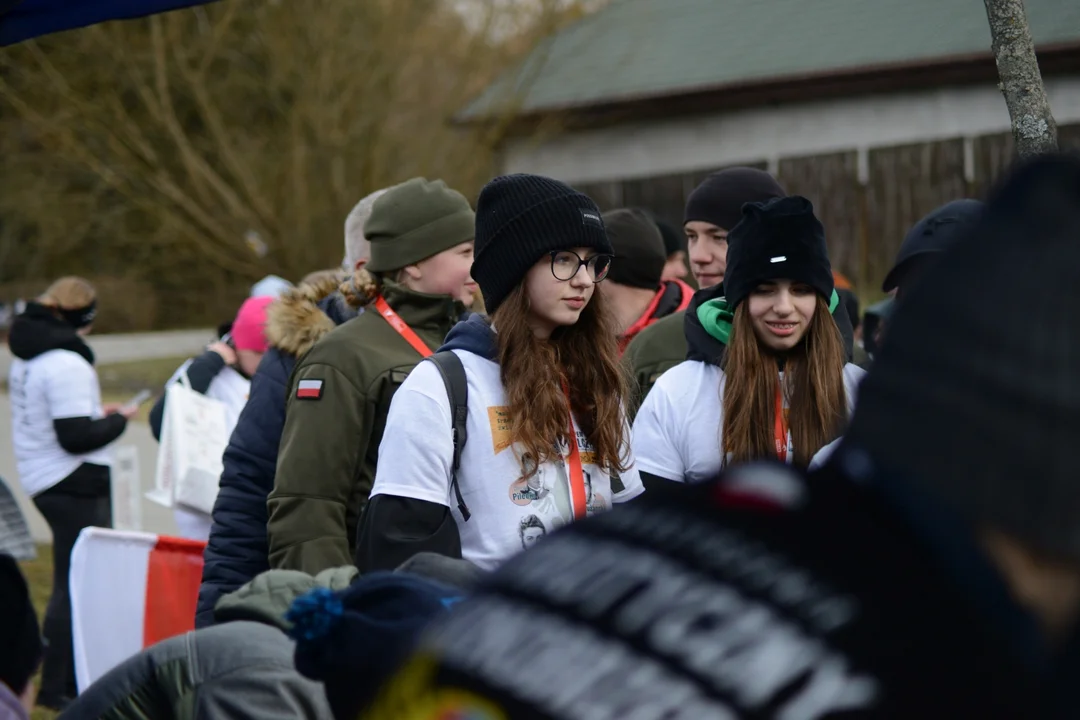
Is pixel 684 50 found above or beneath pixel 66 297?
above

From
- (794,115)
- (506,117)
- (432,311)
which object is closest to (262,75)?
(506,117)

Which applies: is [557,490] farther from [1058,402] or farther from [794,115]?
[794,115]

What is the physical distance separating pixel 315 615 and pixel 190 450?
164 inches

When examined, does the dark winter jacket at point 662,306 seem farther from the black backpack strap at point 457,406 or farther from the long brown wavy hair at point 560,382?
the black backpack strap at point 457,406

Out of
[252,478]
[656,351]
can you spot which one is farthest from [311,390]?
[656,351]

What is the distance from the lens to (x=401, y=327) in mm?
4051

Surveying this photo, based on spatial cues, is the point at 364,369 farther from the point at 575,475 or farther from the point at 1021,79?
the point at 1021,79

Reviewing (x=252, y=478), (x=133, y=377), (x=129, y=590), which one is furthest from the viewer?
(x=133, y=377)

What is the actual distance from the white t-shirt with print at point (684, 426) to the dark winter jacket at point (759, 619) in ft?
8.30

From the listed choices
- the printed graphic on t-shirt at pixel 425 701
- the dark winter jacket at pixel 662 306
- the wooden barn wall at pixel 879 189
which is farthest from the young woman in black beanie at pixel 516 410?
the wooden barn wall at pixel 879 189

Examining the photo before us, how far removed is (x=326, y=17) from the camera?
18.3 meters

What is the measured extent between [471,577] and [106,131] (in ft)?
61.4

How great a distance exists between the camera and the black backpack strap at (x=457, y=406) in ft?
10.6

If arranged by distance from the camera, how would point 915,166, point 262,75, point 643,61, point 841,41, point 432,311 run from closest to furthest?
point 432,311 < point 915,166 < point 841,41 < point 643,61 < point 262,75
